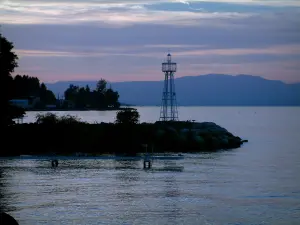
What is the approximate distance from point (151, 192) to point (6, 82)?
711 inches

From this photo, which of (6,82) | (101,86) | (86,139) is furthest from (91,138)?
(101,86)

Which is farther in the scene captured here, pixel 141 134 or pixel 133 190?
pixel 141 134

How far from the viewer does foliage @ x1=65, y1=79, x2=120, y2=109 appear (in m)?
194

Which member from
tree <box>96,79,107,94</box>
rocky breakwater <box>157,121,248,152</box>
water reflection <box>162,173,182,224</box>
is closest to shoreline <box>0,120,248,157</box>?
rocky breakwater <box>157,121,248,152</box>

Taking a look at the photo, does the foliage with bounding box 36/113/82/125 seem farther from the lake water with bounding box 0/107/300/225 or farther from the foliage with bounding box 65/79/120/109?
the foliage with bounding box 65/79/120/109

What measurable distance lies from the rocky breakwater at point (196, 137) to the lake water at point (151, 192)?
417 inches

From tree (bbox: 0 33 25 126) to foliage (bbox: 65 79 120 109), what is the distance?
146043mm

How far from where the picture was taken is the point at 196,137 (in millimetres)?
61656

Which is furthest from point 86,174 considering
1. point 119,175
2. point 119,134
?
point 119,134

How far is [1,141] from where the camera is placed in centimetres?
4812

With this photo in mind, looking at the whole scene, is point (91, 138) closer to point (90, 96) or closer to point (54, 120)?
point (54, 120)

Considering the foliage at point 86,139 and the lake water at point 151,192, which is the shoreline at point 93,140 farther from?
the lake water at point 151,192

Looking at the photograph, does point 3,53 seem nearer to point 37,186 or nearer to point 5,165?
point 5,165

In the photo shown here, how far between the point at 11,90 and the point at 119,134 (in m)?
11.9
